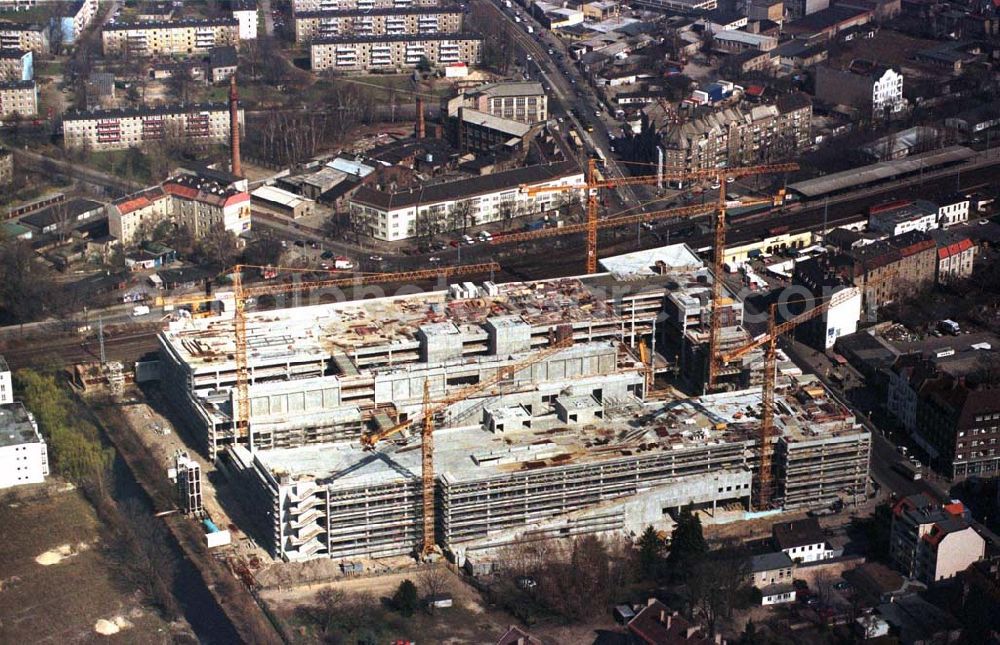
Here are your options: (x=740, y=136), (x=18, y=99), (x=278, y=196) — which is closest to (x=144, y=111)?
(x=18, y=99)

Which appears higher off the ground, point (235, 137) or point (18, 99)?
point (235, 137)

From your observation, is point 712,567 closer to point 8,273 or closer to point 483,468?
point 483,468

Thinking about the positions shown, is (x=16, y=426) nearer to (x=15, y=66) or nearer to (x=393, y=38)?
(x=15, y=66)

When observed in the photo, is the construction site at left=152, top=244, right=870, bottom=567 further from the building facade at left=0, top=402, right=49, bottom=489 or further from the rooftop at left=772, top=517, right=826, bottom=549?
the building facade at left=0, top=402, right=49, bottom=489

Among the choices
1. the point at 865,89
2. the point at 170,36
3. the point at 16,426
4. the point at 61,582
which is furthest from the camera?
the point at 170,36

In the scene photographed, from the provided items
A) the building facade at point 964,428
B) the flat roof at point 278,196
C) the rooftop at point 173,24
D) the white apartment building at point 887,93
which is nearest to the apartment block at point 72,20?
the rooftop at point 173,24
